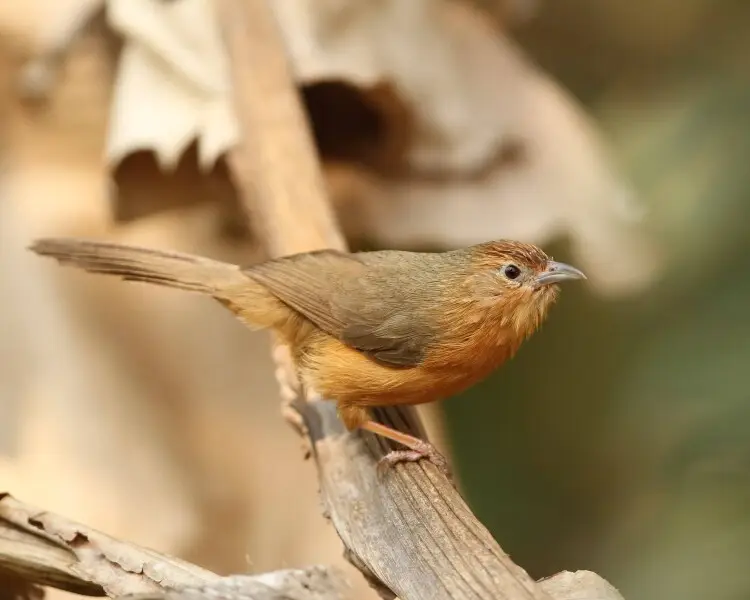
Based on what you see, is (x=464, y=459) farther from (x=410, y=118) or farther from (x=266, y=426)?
(x=410, y=118)

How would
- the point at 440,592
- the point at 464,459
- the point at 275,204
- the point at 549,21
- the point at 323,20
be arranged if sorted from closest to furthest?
the point at 440,592, the point at 275,204, the point at 323,20, the point at 464,459, the point at 549,21

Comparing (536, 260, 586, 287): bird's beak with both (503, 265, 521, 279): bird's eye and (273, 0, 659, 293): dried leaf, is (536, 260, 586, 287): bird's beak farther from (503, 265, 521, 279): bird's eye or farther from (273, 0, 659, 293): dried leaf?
(273, 0, 659, 293): dried leaf

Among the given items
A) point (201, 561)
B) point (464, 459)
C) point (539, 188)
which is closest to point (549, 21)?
point (539, 188)

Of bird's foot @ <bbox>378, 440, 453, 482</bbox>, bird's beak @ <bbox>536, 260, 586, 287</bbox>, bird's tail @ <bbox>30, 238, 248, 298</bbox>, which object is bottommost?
bird's foot @ <bbox>378, 440, 453, 482</bbox>

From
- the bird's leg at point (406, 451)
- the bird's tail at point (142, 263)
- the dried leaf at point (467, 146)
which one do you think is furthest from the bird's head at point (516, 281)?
the dried leaf at point (467, 146)

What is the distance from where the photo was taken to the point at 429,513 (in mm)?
1682

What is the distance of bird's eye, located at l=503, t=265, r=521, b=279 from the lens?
1.98m

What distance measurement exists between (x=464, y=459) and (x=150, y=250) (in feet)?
5.77

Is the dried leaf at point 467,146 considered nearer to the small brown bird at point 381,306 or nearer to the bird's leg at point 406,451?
the small brown bird at point 381,306

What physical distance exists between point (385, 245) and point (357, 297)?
118cm

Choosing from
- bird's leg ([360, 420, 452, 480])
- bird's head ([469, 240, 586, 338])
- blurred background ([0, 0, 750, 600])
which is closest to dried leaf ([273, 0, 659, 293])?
blurred background ([0, 0, 750, 600])

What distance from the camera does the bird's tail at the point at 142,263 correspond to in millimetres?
2223

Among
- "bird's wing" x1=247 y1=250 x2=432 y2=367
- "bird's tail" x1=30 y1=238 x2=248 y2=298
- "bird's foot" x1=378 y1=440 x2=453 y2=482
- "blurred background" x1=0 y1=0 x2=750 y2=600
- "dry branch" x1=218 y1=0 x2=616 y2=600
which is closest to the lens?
"dry branch" x1=218 y1=0 x2=616 y2=600

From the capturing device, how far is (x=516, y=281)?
6.48ft
